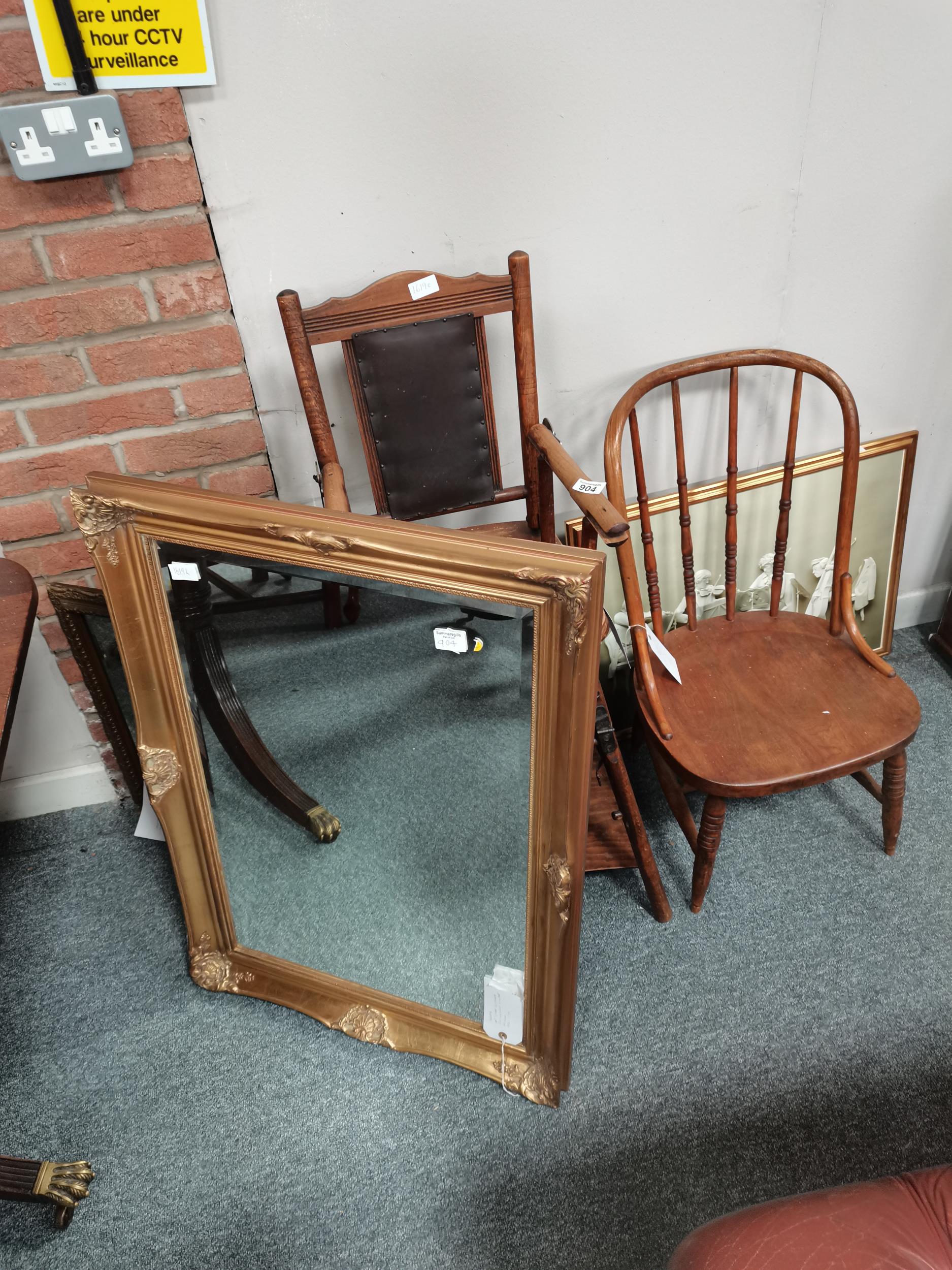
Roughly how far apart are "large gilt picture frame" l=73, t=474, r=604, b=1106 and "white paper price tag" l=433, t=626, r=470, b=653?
0.20ft

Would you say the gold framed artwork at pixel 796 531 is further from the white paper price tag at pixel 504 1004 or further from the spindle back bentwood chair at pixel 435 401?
the white paper price tag at pixel 504 1004

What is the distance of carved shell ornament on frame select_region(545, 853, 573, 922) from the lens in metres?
1.10

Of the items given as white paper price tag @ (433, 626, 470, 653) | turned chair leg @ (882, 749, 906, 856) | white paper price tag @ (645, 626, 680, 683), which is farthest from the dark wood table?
turned chair leg @ (882, 749, 906, 856)

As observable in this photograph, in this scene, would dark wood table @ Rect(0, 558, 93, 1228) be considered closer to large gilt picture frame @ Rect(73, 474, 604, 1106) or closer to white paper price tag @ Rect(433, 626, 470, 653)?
large gilt picture frame @ Rect(73, 474, 604, 1106)

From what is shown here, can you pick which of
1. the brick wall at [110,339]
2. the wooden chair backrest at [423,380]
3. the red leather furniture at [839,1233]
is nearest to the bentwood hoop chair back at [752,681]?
the wooden chair backrest at [423,380]

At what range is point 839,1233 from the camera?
2.66 feet

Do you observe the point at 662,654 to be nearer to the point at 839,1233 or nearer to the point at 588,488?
the point at 588,488

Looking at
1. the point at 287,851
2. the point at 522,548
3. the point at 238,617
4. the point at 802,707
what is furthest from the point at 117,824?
the point at 802,707

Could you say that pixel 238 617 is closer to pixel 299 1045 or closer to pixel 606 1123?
pixel 299 1045

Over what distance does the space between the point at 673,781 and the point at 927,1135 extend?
63cm

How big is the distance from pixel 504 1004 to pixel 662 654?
0.60 m

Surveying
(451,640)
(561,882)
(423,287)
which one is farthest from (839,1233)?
(423,287)

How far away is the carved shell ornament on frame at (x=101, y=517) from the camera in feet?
3.52

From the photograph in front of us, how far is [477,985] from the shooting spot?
4.22 ft
